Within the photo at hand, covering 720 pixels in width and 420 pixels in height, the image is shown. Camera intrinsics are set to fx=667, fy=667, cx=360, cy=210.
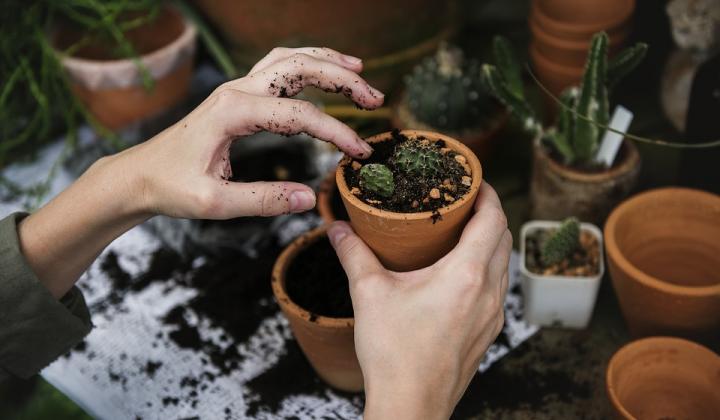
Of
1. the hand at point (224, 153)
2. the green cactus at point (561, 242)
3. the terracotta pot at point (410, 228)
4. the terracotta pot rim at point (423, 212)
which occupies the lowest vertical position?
the green cactus at point (561, 242)

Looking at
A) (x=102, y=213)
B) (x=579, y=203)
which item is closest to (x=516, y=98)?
(x=579, y=203)

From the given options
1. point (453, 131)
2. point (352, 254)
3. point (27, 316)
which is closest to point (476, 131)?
point (453, 131)

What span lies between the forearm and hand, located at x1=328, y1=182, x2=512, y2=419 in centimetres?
34

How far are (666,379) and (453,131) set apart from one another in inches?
28.5

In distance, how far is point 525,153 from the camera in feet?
5.41

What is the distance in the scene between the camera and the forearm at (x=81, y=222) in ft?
3.01

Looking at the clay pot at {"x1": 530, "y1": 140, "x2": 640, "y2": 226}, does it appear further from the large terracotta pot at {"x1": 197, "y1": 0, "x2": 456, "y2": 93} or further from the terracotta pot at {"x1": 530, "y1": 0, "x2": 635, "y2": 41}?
the large terracotta pot at {"x1": 197, "y1": 0, "x2": 456, "y2": 93}

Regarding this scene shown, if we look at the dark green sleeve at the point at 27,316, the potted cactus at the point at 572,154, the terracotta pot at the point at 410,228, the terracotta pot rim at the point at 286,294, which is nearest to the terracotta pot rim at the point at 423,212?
the terracotta pot at the point at 410,228

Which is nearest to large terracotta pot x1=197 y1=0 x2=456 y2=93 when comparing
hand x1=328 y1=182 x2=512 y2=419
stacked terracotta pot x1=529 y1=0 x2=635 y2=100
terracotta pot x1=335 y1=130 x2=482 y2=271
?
stacked terracotta pot x1=529 y1=0 x2=635 y2=100

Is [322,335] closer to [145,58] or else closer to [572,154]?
[572,154]

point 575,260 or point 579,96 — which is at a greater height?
point 579,96

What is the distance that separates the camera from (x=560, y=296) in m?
1.21

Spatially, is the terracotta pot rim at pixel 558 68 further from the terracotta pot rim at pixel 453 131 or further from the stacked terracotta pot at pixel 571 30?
the terracotta pot rim at pixel 453 131

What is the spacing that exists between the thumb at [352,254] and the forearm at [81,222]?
274 millimetres
